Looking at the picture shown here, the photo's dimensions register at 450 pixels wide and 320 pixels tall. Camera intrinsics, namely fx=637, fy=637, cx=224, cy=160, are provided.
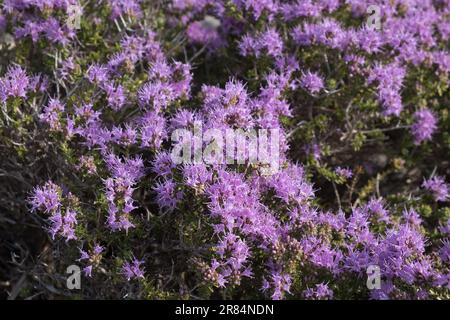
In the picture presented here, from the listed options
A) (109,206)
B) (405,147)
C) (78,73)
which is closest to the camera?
(109,206)

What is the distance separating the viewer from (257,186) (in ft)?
12.2

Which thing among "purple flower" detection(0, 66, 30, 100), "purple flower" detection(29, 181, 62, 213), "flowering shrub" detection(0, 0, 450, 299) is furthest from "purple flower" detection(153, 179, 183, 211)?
"purple flower" detection(0, 66, 30, 100)

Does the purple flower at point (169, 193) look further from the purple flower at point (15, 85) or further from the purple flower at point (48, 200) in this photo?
the purple flower at point (15, 85)

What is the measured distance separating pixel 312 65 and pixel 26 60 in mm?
2145

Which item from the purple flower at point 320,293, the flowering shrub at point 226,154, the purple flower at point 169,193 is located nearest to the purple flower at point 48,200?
the flowering shrub at point 226,154

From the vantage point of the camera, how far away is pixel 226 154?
11.9 ft

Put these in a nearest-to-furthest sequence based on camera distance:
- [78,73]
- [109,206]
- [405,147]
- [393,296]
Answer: [393,296] < [109,206] < [78,73] < [405,147]

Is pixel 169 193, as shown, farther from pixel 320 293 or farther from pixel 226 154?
pixel 320 293

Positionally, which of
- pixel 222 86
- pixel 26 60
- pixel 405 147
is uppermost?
pixel 26 60

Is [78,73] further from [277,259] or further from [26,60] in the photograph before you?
[277,259]

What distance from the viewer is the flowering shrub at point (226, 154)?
361cm

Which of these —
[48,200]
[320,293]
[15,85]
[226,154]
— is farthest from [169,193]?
[15,85]

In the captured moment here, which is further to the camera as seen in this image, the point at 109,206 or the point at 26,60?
the point at 26,60
